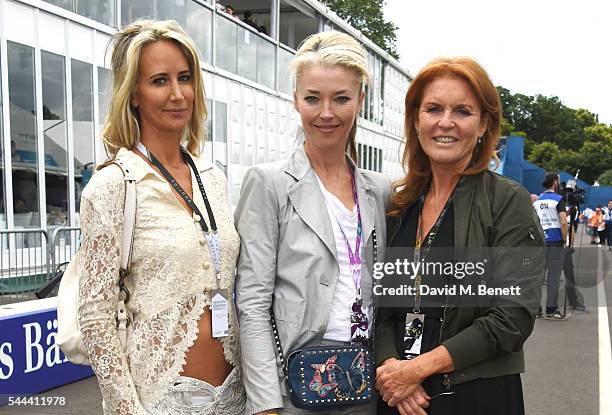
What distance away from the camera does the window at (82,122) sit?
408 inches

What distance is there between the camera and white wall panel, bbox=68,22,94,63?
10.2 m

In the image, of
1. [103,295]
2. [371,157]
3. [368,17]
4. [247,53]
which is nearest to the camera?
[103,295]

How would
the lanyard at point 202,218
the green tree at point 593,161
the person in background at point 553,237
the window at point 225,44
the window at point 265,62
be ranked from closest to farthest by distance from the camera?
the lanyard at point 202,218 < the person in background at point 553,237 < the window at point 225,44 < the window at point 265,62 < the green tree at point 593,161

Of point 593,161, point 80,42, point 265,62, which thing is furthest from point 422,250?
point 593,161

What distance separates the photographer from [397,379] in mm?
1914

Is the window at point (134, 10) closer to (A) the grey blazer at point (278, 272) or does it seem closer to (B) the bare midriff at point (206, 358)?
(A) the grey blazer at point (278, 272)

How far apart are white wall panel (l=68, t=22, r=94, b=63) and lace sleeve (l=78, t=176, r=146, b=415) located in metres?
9.62

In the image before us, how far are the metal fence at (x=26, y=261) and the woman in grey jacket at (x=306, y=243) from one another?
704 centimetres

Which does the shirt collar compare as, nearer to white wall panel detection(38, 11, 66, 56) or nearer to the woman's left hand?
the woman's left hand

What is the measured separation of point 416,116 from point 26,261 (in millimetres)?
7970

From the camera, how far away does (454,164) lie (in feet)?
6.81

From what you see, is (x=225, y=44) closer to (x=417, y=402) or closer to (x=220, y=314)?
(x=220, y=314)

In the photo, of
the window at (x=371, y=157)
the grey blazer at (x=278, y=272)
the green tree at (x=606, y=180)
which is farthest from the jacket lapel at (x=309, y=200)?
the green tree at (x=606, y=180)

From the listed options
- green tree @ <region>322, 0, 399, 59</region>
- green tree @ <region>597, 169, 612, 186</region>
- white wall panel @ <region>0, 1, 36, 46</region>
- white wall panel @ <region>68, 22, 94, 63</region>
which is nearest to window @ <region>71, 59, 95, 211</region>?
white wall panel @ <region>68, 22, 94, 63</region>
